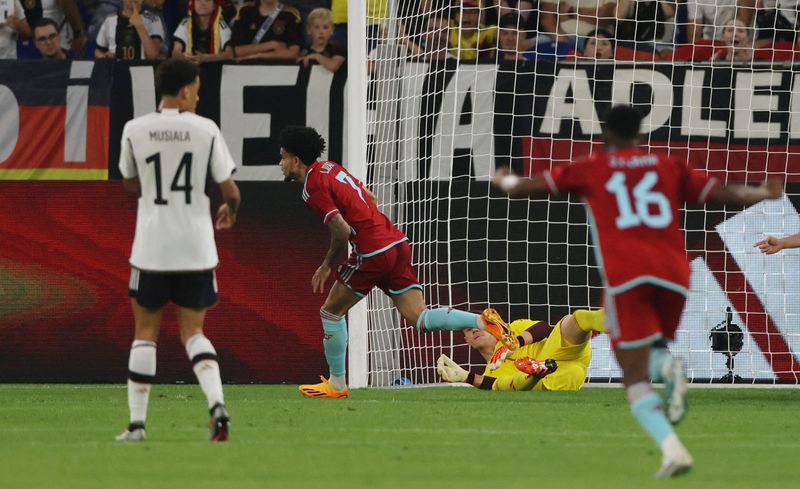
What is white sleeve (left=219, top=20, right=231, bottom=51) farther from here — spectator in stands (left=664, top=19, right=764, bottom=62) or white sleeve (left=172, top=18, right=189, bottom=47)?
spectator in stands (left=664, top=19, right=764, bottom=62)

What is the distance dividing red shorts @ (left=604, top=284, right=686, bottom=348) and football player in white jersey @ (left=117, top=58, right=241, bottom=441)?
2.17 m

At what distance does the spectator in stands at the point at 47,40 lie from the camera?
47.8ft

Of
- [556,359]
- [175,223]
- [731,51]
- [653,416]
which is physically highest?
[731,51]

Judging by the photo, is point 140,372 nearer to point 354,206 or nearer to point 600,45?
point 354,206

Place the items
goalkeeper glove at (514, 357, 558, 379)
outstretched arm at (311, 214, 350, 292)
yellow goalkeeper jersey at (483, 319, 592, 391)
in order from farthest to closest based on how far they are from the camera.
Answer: yellow goalkeeper jersey at (483, 319, 592, 391), goalkeeper glove at (514, 357, 558, 379), outstretched arm at (311, 214, 350, 292)

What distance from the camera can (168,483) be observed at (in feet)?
19.0

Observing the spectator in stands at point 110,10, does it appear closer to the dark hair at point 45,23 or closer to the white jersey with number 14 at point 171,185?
the dark hair at point 45,23

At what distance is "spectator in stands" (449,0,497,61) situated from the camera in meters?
13.5

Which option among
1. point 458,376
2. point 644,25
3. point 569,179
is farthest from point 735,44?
point 569,179

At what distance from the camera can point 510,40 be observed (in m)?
13.7

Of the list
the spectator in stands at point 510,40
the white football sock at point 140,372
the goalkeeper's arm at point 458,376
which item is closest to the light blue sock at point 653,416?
the white football sock at point 140,372

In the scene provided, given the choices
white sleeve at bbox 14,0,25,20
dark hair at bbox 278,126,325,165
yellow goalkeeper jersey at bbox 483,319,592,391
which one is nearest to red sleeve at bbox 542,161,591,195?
dark hair at bbox 278,126,325,165

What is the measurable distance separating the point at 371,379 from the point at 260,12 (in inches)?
163

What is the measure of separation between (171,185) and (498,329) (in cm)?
463
